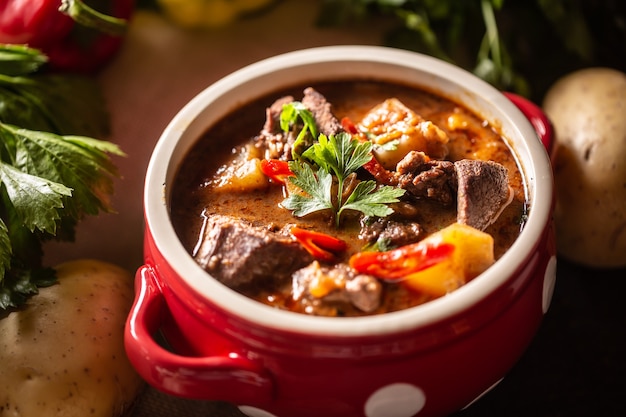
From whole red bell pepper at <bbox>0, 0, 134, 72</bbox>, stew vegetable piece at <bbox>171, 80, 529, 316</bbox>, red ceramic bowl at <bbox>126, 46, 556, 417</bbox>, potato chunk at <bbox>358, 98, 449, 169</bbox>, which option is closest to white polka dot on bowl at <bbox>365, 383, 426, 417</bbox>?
red ceramic bowl at <bbox>126, 46, 556, 417</bbox>

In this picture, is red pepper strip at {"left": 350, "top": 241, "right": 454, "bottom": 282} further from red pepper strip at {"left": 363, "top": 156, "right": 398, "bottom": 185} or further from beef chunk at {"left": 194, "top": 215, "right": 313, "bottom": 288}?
red pepper strip at {"left": 363, "top": 156, "right": 398, "bottom": 185}

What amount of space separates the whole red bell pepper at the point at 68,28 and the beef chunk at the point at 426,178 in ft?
3.39

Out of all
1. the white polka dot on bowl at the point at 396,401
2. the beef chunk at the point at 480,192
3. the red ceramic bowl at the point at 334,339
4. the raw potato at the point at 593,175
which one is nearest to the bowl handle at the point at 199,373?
the red ceramic bowl at the point at 334,339

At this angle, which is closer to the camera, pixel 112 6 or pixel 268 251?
pixel 268 251

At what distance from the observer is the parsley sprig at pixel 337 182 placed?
1905mm

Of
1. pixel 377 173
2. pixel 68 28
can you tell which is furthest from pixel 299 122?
pixel 68 28

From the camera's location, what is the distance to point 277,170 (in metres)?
2.05

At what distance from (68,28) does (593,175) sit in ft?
5.84

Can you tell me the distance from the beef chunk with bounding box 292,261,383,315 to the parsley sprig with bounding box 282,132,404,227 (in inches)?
7.5

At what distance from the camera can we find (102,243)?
256cm

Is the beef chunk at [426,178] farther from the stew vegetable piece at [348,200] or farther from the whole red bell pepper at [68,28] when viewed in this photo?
the whole red bell pepper at [68,28]

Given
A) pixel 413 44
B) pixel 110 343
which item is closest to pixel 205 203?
pixel 110 343

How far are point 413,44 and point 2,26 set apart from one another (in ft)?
4.67

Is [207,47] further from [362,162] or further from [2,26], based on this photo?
[362,162]
